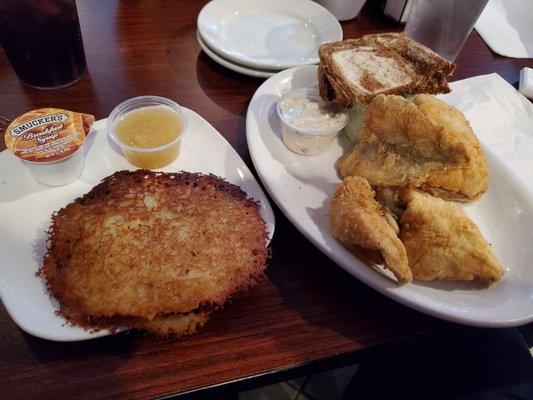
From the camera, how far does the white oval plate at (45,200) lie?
1.03 meters

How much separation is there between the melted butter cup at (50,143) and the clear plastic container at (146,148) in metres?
0.12

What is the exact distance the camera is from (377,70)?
1648 millimetres

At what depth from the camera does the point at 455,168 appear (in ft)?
4.32

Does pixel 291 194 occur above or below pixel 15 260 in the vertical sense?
above

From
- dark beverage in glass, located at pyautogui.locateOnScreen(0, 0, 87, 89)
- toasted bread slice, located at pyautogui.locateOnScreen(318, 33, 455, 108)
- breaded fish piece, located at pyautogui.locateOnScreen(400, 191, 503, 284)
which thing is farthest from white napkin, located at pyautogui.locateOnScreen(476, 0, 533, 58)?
dark beverage in glass, located at pyautogui.locateOnScreen(0, 0, 87, 89)

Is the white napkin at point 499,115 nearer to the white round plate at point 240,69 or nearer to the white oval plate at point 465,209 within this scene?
the white oval plate at point 465,209

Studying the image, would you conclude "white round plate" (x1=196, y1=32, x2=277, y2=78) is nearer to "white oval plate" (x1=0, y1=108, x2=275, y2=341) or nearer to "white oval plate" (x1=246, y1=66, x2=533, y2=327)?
"white oval plate" (x1=246, y1=66, x2=533, y2=327)

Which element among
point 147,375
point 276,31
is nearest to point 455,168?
point 147,375

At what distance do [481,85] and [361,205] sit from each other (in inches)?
48.3

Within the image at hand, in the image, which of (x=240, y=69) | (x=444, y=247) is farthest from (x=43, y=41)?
(x=444, y=247)

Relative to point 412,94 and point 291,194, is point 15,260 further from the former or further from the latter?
point 412,94

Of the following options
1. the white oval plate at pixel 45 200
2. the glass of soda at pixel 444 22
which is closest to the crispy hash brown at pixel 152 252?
the white oval plate at pixel 45 200

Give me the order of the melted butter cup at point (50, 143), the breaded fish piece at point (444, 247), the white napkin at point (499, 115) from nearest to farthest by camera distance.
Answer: the breaded fish piece at point (444, 247)
the melted butter cup at point (50, 143)
the white napkin at point (499, 115)

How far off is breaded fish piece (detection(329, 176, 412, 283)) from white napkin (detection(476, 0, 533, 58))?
161cm
